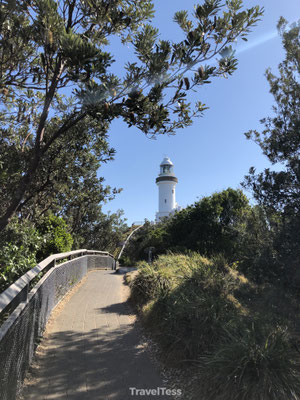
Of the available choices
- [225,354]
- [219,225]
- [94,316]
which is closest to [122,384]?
[225,354]

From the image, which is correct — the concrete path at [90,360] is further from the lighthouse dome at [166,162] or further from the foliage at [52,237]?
the lighthouse dome at [166,162]

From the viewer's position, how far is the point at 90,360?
173 inches

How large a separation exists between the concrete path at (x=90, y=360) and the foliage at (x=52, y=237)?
2631 mm

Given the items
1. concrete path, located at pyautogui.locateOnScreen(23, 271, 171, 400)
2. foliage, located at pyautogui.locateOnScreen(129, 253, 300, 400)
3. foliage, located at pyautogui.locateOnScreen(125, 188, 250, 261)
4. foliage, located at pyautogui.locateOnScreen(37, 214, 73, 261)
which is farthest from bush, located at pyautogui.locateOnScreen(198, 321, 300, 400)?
foliage, located at pyautogui.locateOnScreen(125, 188, 250, 261)

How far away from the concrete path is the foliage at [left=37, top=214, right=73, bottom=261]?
104 inches

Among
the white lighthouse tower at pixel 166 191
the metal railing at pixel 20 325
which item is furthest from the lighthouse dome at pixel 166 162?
the metal railing at pixel 20 325

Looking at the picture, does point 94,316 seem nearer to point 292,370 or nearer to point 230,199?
point 292,370

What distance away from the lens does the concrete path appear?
360cm

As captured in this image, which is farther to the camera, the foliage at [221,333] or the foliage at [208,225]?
the foliage at [208,225]

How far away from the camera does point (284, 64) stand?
24.7 feet

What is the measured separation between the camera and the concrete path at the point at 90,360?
3596 millimetres

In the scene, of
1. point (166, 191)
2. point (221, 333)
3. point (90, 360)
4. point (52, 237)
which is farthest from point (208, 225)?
point (166, 191)

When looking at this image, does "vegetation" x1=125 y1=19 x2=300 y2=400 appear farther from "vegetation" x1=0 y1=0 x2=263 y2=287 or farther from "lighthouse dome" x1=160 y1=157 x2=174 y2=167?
"lighthouse dome" x1=160 y1=157 x2=174 y2=167

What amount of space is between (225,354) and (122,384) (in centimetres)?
139
